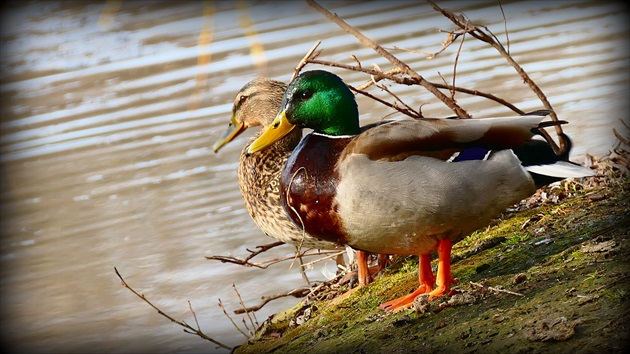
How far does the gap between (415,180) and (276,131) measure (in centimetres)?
75

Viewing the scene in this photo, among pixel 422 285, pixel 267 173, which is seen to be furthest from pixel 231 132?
pixel 422 285

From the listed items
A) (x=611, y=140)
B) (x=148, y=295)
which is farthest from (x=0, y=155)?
(x=611, y=140)

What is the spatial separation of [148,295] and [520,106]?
315cm

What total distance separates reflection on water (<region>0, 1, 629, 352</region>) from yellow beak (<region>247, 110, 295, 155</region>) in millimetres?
451

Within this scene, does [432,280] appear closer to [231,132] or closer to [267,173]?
[267,173]

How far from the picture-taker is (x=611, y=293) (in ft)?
9.60

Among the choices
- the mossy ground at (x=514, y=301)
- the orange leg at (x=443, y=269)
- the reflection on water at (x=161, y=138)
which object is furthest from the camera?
the reflection on water at (x=161, y=138)

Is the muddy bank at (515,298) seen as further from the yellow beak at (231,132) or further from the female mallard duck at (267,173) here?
the yellow beak at (231,132)

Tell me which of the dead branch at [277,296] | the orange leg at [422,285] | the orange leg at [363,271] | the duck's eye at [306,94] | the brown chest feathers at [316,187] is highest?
the duck's eye at [306,94]

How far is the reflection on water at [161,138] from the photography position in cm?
509

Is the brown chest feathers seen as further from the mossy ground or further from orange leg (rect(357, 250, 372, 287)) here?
orange leg (rect(357, 250, 372, 287))

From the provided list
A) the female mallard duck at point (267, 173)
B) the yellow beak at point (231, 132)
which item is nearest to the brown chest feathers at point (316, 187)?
the female mallard duck at point (267, 173)

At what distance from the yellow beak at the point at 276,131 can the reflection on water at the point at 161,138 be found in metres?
0.45

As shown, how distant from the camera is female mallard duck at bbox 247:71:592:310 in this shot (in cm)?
319
